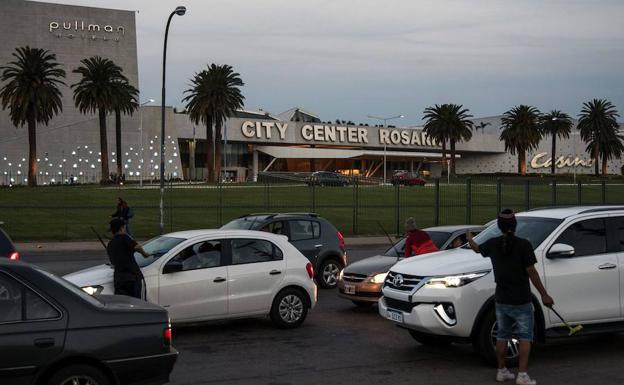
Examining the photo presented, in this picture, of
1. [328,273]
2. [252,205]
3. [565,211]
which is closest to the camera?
[565,211]

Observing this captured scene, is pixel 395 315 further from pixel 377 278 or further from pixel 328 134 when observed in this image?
pixel 328 134

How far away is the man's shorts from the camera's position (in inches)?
314

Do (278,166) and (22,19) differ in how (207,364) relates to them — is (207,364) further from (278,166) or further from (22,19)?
(278,166)

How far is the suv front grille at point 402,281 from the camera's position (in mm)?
9195

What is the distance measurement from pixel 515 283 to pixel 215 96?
210ft

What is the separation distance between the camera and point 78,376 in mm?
6270

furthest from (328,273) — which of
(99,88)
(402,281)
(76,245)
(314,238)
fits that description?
(99,88)

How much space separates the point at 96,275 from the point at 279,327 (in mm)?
2863

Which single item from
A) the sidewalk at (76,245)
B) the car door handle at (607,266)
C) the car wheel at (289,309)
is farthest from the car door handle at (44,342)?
the sidewalk at (76,245)

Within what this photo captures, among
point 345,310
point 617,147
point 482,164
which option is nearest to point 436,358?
point 345,310

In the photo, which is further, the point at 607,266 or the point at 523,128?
the point at 523,128

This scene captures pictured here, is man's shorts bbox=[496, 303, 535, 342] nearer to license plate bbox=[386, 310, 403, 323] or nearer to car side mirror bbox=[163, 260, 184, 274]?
license plate bbox=[386, 310, 403, 323]

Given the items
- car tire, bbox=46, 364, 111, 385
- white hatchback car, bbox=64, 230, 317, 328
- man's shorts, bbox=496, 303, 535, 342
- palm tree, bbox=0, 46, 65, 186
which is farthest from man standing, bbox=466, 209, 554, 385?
palm tree, bbox=0, 46, 65, 186

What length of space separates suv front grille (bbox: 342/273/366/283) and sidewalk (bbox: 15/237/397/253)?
14.9 meters
